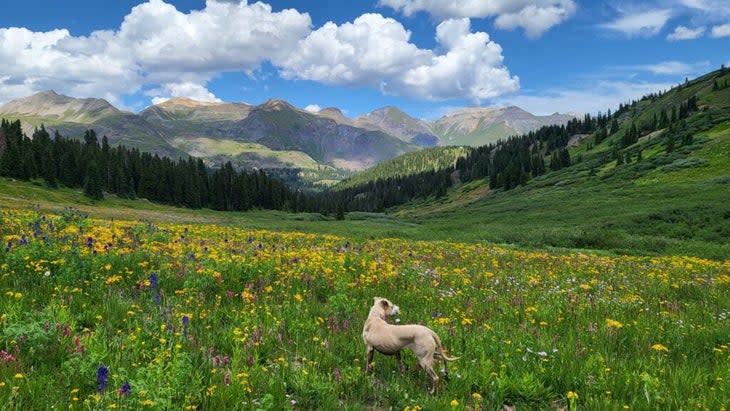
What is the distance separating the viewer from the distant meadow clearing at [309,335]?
489cm

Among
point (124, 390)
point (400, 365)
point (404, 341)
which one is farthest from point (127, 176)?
point (404, 341)

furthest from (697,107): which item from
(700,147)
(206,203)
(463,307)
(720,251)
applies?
(463,307)

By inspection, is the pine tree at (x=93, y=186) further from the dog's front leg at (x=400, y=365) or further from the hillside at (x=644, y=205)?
the dog's front leg at (x=400, y=365)

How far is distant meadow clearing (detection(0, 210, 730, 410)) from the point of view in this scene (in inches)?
193

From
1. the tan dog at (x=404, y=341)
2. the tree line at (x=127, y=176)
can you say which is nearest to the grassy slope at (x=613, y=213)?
the tree line at (x=127, y=176)

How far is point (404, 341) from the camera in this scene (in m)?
5.35

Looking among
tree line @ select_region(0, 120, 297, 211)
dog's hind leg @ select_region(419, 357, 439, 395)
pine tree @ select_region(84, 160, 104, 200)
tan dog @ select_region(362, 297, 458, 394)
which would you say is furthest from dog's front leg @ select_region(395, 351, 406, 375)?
pine tree @ select_region(84, 160, 104, 200)

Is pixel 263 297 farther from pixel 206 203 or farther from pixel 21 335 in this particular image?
pixel 206 203

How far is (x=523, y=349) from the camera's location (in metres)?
6.62

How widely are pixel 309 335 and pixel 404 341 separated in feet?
7.15

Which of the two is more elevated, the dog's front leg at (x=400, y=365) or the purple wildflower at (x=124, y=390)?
the purple wildflower at (x=124, y=390)

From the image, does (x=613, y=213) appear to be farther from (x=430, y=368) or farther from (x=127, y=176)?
(x=127, y=176)

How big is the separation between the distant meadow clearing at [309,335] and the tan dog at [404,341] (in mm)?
262

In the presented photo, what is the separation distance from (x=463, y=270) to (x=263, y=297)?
287 inches
